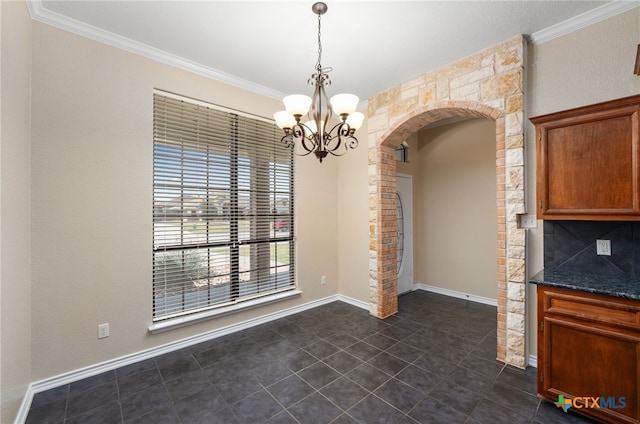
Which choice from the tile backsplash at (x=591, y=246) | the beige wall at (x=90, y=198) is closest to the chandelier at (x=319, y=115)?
the beige wall at (x=90, y=198)

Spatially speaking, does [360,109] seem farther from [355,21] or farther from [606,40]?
[606,40]

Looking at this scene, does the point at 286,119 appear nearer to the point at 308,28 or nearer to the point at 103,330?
the point at 308,28

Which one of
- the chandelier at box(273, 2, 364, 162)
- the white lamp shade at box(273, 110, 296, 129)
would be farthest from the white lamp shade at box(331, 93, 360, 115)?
the white lamp shade at box(273, 110, 296, 129)

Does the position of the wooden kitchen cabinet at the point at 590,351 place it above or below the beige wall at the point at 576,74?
below

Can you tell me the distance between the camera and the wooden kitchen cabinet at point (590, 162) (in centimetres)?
189

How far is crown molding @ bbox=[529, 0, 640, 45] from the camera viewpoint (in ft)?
6.97

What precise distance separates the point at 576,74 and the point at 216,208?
369cm

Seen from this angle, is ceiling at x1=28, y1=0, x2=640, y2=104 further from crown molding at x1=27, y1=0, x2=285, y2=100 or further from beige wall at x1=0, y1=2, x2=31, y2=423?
beige wall at x1=0, y1=2, x2=31, y2=423

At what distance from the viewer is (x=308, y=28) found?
241cm

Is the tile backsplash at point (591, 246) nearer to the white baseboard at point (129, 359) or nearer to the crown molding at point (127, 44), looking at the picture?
the white baseboard at point (129, 359)

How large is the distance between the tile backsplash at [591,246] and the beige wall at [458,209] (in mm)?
1876

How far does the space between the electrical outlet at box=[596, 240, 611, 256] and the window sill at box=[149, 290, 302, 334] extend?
3179 millimetres

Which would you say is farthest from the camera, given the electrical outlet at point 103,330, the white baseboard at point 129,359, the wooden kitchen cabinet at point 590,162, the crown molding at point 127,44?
the electrical outlet at point 103,330

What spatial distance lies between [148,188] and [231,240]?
1042mm
